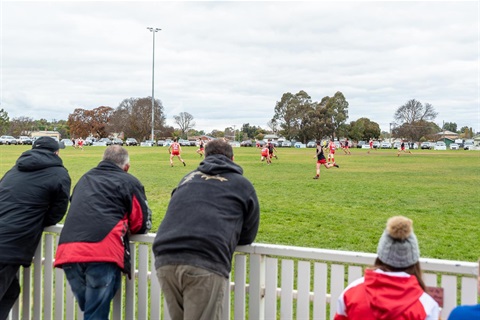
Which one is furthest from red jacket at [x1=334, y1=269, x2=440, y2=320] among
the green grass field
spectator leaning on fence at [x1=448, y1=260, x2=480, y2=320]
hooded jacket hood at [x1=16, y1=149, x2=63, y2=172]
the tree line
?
the tree line

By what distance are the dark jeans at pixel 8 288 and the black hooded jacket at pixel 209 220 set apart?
5.40 ft

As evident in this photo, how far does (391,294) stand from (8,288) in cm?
351

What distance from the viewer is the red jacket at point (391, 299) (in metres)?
2.72

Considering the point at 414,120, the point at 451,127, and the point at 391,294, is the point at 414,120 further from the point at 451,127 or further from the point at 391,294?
the point at 391,294

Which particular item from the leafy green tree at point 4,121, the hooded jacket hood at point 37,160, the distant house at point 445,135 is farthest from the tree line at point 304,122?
the hooded jacket hood at point 37,160

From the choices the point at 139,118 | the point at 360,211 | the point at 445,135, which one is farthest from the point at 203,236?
the point at 445,135

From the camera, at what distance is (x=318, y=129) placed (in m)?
114

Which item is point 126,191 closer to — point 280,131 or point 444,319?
point 444,319

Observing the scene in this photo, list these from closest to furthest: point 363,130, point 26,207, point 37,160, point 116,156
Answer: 1. point 116,156
2. point 26,207
3. point 37,160
4. point 363,130

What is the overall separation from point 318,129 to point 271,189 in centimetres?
9793

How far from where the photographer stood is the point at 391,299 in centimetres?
274

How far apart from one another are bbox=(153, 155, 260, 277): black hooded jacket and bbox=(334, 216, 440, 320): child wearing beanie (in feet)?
3.22

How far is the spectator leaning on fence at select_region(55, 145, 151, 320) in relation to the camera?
385 centimetres

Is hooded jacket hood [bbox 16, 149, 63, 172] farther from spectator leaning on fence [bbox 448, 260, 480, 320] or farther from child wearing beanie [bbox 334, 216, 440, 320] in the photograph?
spectator leaning on fence [bbox 448, 260, 480, 320]
